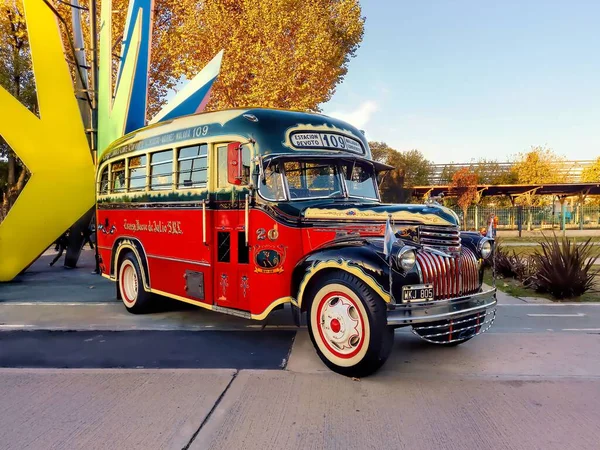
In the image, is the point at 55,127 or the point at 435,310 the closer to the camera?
the point at 435,310

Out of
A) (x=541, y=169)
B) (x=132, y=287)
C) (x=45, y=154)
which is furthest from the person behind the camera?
(x=541, y=169)

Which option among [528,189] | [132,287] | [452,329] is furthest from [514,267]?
[528,189]

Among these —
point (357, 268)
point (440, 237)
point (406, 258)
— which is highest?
point (440, 237)

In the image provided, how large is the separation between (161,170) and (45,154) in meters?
6.36

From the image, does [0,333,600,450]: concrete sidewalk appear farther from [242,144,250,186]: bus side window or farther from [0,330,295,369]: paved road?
[242,144,250,186]: bus side window

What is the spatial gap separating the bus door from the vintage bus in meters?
0.02

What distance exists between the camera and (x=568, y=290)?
28.5ft

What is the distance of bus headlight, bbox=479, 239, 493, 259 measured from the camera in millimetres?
5475

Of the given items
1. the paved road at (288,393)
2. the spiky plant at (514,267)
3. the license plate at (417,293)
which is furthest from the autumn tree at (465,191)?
the license plate at (417,293)

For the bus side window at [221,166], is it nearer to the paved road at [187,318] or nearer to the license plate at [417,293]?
the paved road at [187,318]

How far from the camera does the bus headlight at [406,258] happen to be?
434 centimetres

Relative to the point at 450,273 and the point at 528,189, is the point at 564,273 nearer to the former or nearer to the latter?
the point at 450,273

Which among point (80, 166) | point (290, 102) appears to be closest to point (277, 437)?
point (80, 166)

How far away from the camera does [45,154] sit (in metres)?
11.8
